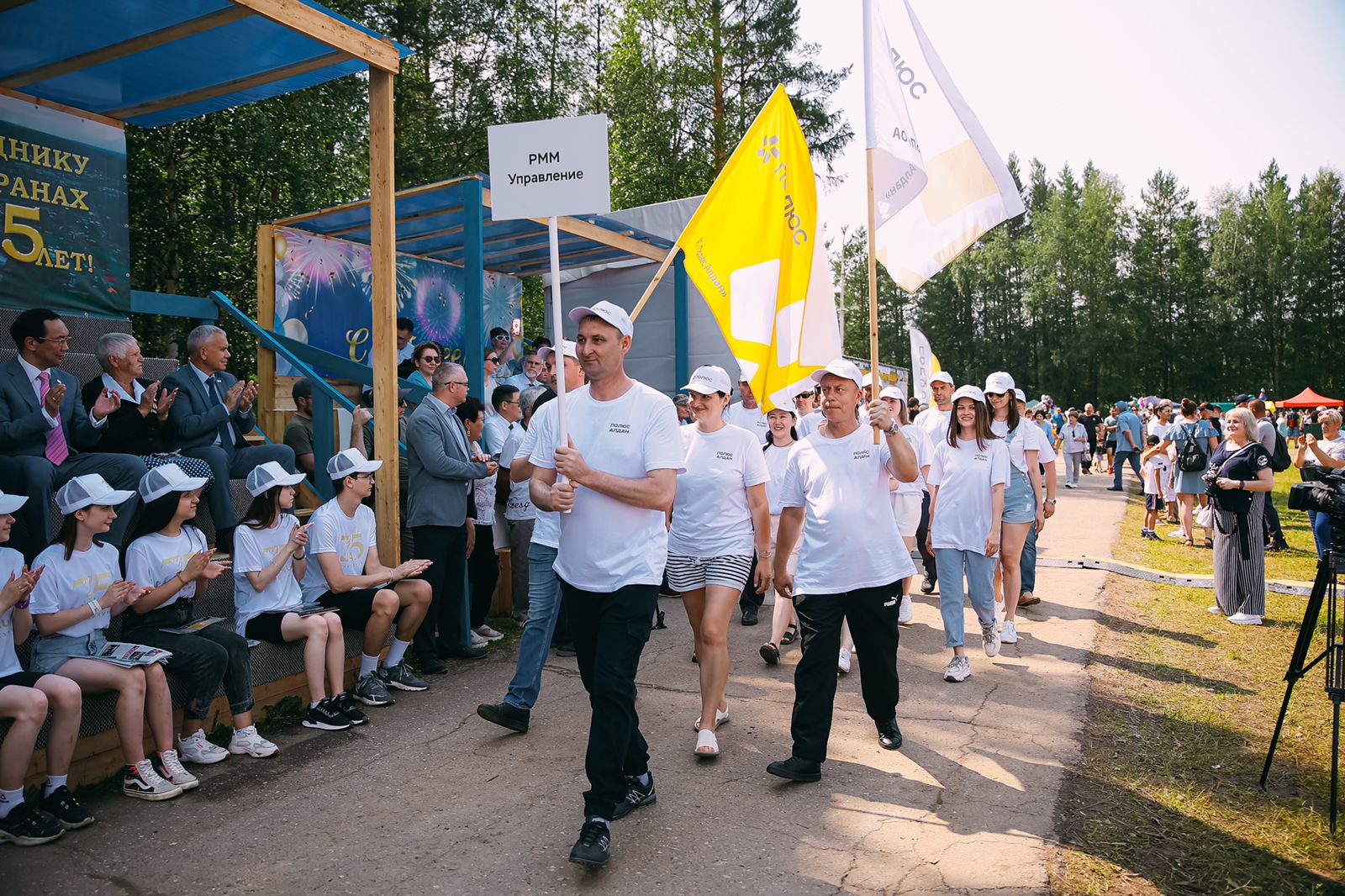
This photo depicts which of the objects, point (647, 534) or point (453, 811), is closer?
point (647, 534)

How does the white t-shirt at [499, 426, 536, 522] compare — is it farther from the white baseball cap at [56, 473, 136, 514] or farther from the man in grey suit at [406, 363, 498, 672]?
the white baseball cap at [56, 473, 136, 514]

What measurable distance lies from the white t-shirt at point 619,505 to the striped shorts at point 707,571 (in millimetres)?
1172

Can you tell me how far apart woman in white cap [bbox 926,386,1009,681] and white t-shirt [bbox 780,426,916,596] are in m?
1.79

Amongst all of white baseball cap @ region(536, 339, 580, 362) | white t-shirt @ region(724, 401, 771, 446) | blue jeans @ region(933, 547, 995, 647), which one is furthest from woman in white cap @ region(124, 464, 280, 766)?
white t-shirt @ region(724, 401, 771, 446)

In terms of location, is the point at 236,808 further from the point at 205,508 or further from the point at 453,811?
the point at 205,508

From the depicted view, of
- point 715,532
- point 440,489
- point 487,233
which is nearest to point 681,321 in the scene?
point 487,233

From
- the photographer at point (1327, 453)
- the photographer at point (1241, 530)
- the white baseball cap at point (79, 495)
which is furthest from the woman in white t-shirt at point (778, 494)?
the photographer at point (1327, 453)

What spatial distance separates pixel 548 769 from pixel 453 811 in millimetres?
649

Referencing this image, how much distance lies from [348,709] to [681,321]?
8.42 m

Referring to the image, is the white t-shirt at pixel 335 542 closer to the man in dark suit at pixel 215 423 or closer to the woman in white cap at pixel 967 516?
the man in dark suit at pixel 215 423

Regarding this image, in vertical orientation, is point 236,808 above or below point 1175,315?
below

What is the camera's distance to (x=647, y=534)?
12.5 feet

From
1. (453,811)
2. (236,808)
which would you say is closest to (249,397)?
(236,808)

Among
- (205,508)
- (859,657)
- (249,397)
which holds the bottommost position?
(859,657)
